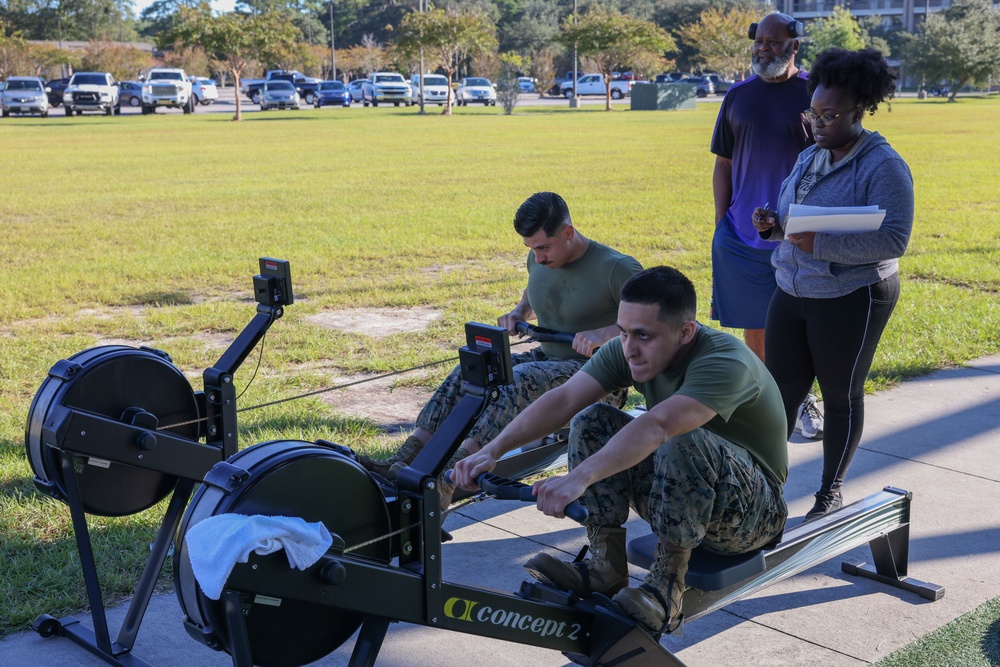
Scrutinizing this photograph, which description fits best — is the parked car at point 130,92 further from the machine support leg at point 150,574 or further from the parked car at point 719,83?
the machine support leg at point 150,574

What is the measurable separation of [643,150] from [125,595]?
22.9 metres

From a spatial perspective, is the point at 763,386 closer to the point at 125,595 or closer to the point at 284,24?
the point at 125,595

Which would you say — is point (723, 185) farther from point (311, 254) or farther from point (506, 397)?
point (311, 254)

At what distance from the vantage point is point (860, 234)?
3.97 meters

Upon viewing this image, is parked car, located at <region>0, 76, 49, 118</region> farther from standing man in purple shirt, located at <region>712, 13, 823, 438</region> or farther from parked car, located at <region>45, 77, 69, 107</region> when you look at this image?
standing man in purple shirt, located at <region>712, 13, 823, 438</region>

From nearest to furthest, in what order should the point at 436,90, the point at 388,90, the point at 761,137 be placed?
the point at 761,137, the point at 436,90, the point at 388,90

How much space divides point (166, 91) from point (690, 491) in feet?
154

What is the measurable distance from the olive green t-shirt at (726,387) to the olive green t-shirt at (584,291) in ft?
3.69

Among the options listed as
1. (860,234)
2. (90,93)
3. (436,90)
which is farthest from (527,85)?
(860,234)

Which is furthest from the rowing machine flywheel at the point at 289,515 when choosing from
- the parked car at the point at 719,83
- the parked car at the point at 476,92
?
the parked car at the point at 719,83

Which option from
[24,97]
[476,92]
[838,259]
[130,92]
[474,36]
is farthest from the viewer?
[476,92]

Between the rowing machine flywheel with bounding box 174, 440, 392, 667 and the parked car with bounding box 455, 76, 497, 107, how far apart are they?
54.7 m

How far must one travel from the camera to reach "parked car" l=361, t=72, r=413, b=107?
54656 millimetres

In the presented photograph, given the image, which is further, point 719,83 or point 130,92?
point 719,83
